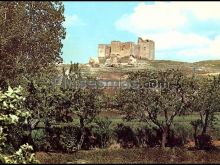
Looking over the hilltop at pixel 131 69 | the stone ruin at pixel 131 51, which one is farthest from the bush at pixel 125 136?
the stone ruin at pixel 131 51

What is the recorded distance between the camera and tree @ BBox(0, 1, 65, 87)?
95.3ft

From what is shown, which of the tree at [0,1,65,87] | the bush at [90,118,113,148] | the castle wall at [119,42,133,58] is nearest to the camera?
the tree at [0,1,65,87]

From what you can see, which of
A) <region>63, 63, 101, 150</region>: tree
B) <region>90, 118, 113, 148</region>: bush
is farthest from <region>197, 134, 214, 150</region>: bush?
<region>63, 63, 101, 150</region>: tree

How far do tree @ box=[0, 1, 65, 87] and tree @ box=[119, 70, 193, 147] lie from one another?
8.71 metres

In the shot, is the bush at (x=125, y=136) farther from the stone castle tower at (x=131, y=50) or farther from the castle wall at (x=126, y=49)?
the castle wall at (x=126, y=49)

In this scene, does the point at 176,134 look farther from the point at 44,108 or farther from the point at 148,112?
the point at 44,108

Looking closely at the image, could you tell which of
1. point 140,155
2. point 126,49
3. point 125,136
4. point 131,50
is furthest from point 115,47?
point 140,155

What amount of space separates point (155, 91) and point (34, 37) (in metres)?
11.7

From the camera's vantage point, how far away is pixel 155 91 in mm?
37906

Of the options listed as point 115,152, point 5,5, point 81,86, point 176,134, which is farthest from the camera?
point 176,134

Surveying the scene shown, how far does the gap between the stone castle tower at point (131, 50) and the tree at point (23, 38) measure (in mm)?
114522

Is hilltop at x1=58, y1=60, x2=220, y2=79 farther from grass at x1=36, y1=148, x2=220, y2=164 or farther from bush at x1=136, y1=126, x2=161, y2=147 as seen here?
grass at x1=36, y1=148, x2=220, y2=164

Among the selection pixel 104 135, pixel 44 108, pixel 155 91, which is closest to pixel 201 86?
pixel 155 91

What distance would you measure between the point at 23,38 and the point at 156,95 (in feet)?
42.3
